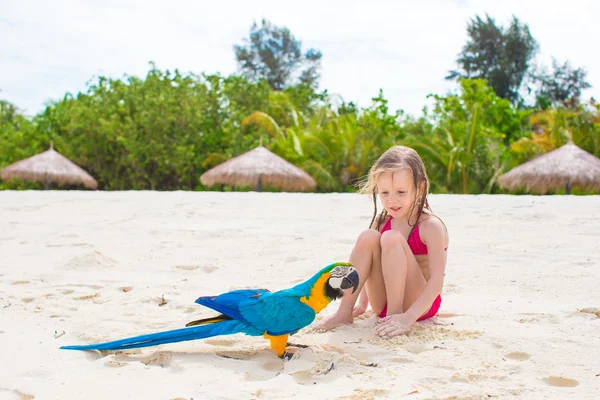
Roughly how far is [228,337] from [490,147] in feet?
42.3

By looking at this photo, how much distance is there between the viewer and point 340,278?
5.95 ft

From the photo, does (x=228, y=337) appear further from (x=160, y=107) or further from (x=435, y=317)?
(x=160, y=107)

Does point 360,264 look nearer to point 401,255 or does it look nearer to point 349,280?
point 401,255

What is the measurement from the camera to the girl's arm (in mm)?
2150

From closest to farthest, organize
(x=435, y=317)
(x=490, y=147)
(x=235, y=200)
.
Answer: (x=435, y=317)
(x=235, y=200)
(x=490, y=147)

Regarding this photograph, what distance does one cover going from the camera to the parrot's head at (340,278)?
71.4 inches

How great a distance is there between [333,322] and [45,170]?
13196 millimetres

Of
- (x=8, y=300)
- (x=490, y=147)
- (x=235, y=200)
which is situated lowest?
(x=8, y=300)

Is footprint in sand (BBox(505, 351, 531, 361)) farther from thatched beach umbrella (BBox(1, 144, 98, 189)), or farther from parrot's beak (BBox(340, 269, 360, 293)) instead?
thatched beach umbrella (BBox(1, 144, 98, 189))

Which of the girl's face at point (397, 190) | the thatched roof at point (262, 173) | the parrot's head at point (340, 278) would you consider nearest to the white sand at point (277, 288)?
the parrot's head at point (340, 278)

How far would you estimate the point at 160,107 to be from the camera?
15555 millimetres

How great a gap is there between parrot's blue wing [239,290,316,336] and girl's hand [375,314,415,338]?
401 millimetres

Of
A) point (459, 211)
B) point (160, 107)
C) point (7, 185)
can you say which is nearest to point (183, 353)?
point (459, 211)

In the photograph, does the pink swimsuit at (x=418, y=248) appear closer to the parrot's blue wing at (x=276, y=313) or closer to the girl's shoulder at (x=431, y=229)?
the girl's shoulder at (x=431, y=229)
